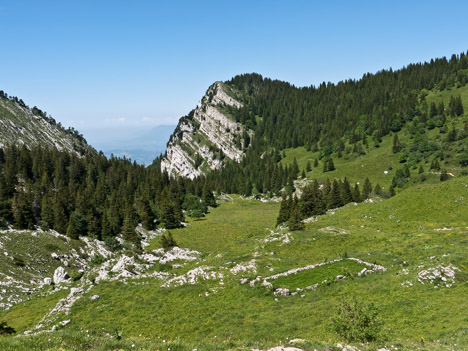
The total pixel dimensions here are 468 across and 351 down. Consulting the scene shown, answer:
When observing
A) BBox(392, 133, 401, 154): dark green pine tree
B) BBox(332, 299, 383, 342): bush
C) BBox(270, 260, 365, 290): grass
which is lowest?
BBox(270, 260, 365, 290): grass

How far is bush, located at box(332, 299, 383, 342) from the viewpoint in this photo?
1958 cm

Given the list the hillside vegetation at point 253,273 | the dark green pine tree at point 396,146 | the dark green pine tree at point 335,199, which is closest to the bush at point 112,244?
the hillside vegetation at point 253,273

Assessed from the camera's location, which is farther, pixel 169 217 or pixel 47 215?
pixel 169 217

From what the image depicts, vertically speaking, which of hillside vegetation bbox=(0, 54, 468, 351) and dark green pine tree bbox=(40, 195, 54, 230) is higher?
dark green pine tree bbox=(40, 195, 54, 230)

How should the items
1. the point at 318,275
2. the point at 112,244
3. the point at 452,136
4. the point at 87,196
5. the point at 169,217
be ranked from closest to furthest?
the point at 318,275
the point at 112,244
the point at 169,217
the point at 87,196
the point at 452,136

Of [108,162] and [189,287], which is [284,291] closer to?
[189,287]

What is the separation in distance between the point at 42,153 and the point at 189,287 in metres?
130

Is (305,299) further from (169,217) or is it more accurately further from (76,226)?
(169,217)

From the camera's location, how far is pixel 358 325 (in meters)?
20.2

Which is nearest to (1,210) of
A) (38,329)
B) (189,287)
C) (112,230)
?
(112,230)

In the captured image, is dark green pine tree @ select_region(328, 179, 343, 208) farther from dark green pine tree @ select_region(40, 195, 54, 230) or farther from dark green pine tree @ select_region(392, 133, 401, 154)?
dark green pine tree @ select_region(40, 195, 54, 230)

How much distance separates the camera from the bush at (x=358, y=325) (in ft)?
64.3

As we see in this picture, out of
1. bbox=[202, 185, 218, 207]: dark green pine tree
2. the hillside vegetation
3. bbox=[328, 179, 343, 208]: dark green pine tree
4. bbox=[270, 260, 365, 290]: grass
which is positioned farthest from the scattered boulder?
bbox=[202, 185, 218, 207]: dark green pine tree

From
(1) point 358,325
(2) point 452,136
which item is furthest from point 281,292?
(2) point 452,136
